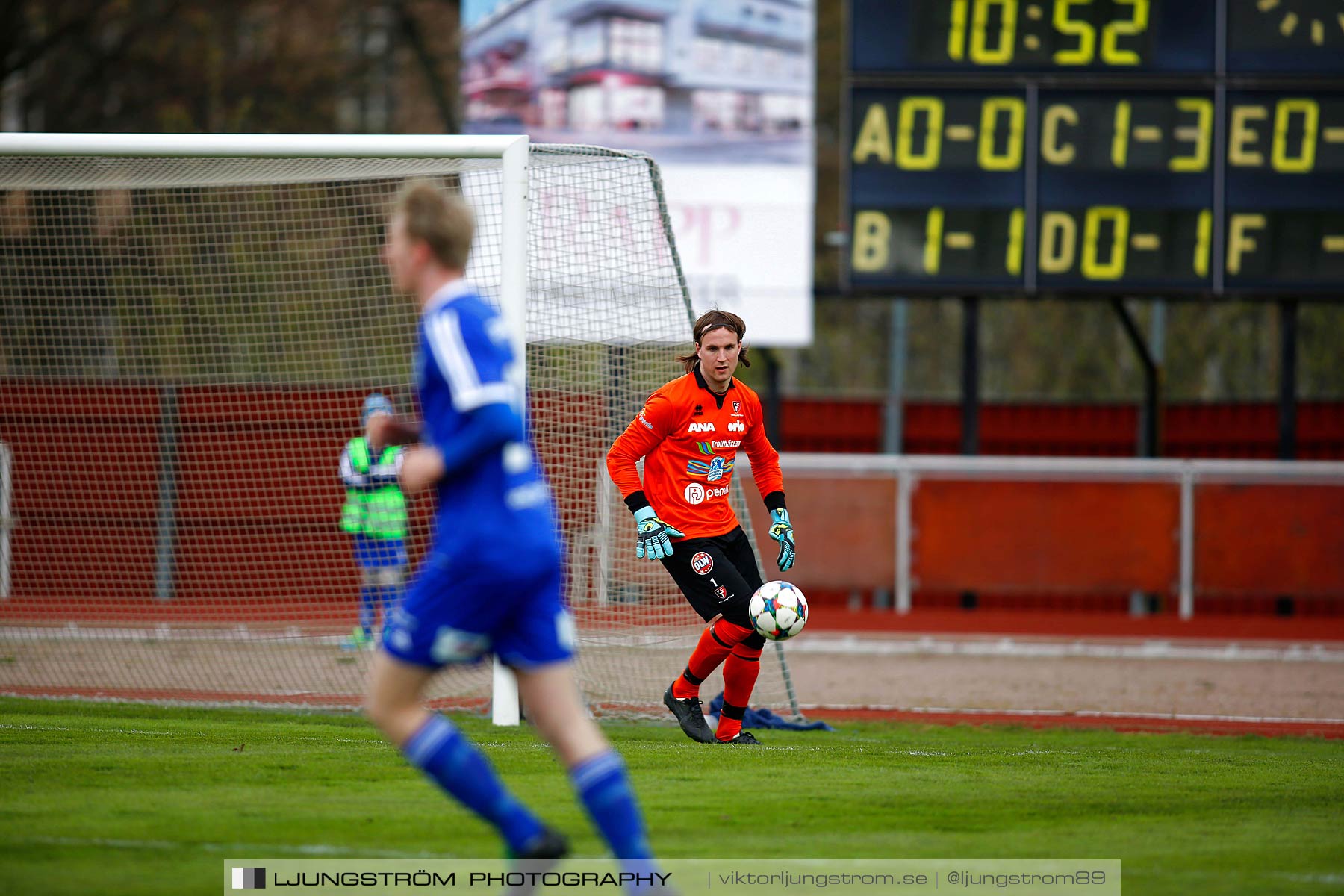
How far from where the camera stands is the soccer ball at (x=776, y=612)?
6582 millimetres

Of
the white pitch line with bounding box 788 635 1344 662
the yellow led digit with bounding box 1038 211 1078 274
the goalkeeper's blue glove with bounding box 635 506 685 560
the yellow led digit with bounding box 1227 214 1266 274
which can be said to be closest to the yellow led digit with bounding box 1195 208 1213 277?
the yellow led digit with bounding box 1227 214 1266 274

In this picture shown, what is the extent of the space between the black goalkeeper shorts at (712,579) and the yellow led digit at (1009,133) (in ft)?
22.9

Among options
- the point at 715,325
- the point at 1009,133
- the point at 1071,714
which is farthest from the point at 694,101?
the point at 715,325

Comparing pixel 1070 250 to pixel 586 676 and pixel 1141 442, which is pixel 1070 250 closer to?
pixel 1141 442

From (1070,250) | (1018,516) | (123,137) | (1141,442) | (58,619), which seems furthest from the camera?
(1141,442)

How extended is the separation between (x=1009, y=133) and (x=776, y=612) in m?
7.55

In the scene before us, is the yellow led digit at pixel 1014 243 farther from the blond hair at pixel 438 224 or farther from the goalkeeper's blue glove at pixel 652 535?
the blond hair at pixel 438 224

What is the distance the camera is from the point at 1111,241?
12852 millimetres

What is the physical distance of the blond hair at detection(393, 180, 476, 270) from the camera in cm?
368

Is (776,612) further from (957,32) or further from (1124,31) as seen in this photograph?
(1124,31)

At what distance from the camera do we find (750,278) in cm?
1492

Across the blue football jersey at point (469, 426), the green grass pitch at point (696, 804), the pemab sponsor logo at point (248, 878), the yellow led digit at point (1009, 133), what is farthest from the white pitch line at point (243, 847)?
the yellow led digit at point (1009, 133)

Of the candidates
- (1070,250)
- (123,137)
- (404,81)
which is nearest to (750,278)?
(1070,250)

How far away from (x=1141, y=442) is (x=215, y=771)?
13.2 meters
